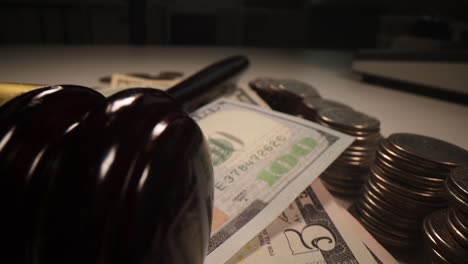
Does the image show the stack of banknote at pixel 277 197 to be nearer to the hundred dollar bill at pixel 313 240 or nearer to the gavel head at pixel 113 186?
the hundred dollar bill at pixel 313 240

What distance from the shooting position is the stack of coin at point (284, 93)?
0.72 metres

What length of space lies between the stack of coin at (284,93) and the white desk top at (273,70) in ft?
0.55

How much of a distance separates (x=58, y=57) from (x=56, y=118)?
1.18 meters

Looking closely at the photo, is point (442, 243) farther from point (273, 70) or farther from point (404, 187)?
point (273, 70)

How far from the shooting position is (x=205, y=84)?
0.73 metres

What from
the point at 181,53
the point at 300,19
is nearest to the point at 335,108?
the point at 181,53

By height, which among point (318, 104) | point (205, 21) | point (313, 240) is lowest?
point (313, 240)

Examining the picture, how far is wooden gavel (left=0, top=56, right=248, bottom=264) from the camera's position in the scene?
0.17 meters

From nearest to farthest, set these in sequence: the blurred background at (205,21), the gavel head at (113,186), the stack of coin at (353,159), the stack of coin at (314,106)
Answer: the gavel head at (113,186)
the stack of coin at (353,159)
the stack of coin at (314,106)
the blurred background at (205,21)

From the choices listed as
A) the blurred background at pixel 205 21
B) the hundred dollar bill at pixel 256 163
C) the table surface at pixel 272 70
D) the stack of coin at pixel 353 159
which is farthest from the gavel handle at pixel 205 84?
the blurred background at pixel 205 21

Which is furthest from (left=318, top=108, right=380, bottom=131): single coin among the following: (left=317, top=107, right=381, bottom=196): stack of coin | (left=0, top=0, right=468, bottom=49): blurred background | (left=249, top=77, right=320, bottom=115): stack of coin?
(left=0, top=0, right=468, bottom=49): blurred background

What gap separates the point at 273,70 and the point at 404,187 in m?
0.89

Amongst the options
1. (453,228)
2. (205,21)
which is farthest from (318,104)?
(205,21)

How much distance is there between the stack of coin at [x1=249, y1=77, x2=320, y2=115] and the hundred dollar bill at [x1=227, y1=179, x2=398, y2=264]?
1.00 ft
